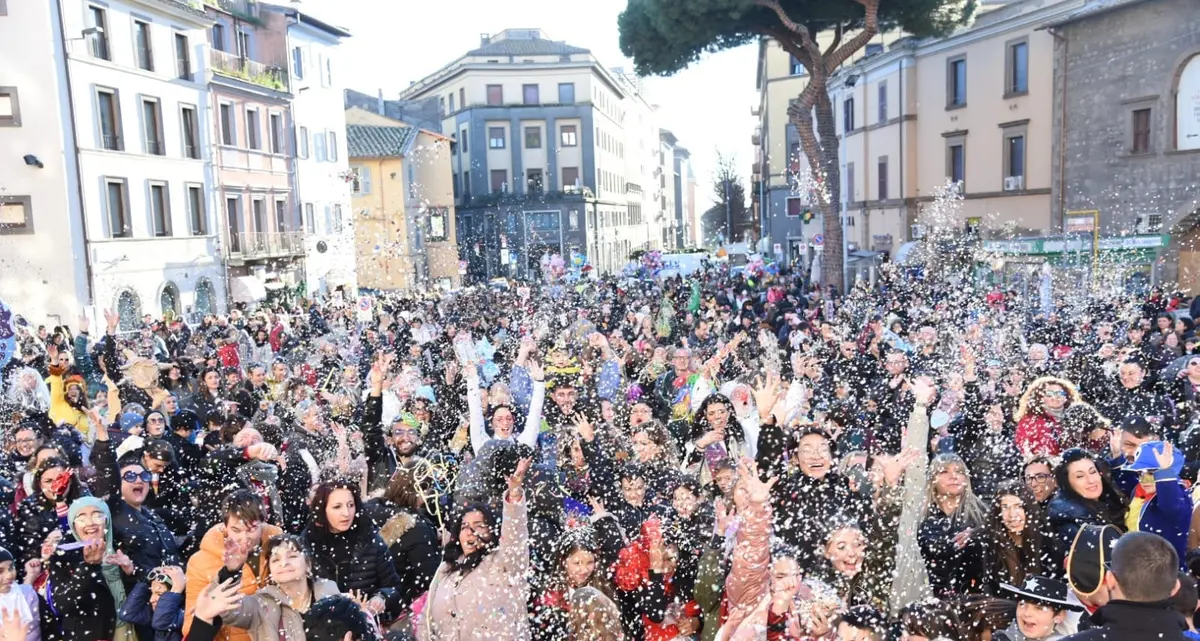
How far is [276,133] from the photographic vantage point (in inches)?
1185

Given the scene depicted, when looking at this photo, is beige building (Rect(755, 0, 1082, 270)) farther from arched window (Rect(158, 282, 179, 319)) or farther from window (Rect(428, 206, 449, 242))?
window (Rect(428, 206, 449, 242))

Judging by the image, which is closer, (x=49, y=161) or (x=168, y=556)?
(x=168, y=556)

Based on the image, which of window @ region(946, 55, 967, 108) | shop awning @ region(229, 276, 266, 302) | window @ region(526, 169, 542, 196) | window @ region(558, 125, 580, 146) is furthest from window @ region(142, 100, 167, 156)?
window @ region(558, 125, 580, 146)

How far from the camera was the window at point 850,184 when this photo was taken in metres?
32.5

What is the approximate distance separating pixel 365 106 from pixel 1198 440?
46929 mm

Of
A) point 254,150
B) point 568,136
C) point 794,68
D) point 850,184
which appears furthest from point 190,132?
point 568,136

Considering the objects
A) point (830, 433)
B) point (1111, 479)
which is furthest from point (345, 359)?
point (1111, 479)

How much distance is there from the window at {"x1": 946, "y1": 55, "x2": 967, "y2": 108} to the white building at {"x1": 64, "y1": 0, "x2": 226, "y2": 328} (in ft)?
69.8

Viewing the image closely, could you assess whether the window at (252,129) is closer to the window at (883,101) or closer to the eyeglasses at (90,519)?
the window at (883,101)

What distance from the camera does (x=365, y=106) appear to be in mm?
48000

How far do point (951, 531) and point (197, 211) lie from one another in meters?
25.3

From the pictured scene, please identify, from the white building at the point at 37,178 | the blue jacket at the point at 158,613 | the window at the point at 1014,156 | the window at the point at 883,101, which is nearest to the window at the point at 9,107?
the white building at the point at 37,178

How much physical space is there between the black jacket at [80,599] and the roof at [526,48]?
5372 centimetres

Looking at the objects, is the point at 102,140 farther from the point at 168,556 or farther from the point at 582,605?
the point at 582,605
